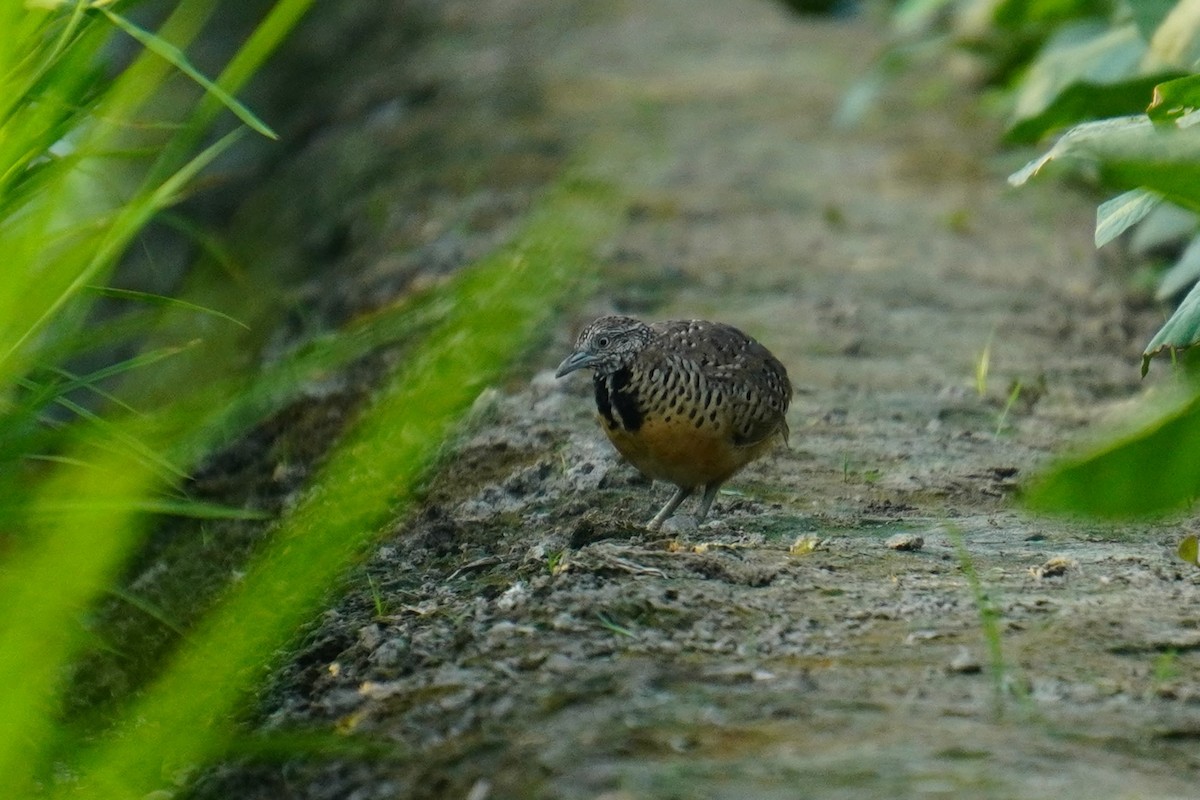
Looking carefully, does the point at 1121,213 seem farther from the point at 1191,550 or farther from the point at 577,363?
the point at 577,363

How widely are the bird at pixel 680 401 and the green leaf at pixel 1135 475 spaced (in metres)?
1.65

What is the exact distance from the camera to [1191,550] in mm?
3658

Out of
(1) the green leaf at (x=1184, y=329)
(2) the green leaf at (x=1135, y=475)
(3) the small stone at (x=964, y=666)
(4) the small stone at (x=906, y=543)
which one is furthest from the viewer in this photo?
(4) the small stone at (x=906, y=543)

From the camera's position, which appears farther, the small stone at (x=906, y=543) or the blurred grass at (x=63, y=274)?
the small stone at (x=906, y=543)

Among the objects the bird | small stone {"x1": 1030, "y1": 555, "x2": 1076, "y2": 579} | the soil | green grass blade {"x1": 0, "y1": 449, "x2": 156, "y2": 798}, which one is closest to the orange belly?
the bird

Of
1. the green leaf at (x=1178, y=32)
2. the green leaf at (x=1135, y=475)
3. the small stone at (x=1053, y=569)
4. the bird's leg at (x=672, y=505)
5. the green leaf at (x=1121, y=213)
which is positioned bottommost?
the small stone at (x=1053, y=569)

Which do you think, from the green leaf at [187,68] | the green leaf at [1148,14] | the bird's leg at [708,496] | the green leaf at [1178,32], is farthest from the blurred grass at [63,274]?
the green leaf at [1148,14]

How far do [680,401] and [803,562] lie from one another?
64 centimetres

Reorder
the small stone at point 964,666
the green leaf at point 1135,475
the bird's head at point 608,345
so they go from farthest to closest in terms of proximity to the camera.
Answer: the bird's head at point 608,345, the small stone at point 964,666, the green leaf at point 1135,475

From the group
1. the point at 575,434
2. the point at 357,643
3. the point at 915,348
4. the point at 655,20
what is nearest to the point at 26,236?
the point at 357,643

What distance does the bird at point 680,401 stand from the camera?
4156 millimetres

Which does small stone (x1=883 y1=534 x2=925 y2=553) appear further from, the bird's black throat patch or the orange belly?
the bird's black throat patch

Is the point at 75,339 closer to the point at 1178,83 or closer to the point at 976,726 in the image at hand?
the point at 976,726

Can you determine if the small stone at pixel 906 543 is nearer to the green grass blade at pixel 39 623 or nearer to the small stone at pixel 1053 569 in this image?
the small stone at pixel 1053 569
